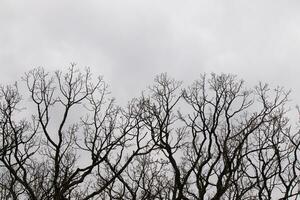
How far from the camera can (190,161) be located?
66.1 ft

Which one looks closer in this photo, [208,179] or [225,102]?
[208,179]

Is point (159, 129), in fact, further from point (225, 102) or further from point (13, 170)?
point (13, 170)

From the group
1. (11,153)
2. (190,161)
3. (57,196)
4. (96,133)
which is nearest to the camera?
(57,196)

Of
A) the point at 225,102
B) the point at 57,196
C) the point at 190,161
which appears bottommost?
the point at 57,196

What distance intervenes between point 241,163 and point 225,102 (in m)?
2.87

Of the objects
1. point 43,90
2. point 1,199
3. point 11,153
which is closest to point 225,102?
point 43,90

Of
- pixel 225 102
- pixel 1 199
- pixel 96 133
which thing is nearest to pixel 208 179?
pixel 225 102

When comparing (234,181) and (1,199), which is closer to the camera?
(234,181)

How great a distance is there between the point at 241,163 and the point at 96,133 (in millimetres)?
6668

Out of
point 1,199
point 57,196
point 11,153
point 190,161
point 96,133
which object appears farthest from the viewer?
point 1,199

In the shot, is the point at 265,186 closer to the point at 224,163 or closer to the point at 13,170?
the point at 224,163

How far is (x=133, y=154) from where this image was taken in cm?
1781

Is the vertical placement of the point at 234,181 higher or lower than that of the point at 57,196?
higher

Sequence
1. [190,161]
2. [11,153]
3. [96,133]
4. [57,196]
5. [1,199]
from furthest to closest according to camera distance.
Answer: [1,199]
[190,161]
[96,133]
[11,153]
[57,196]
